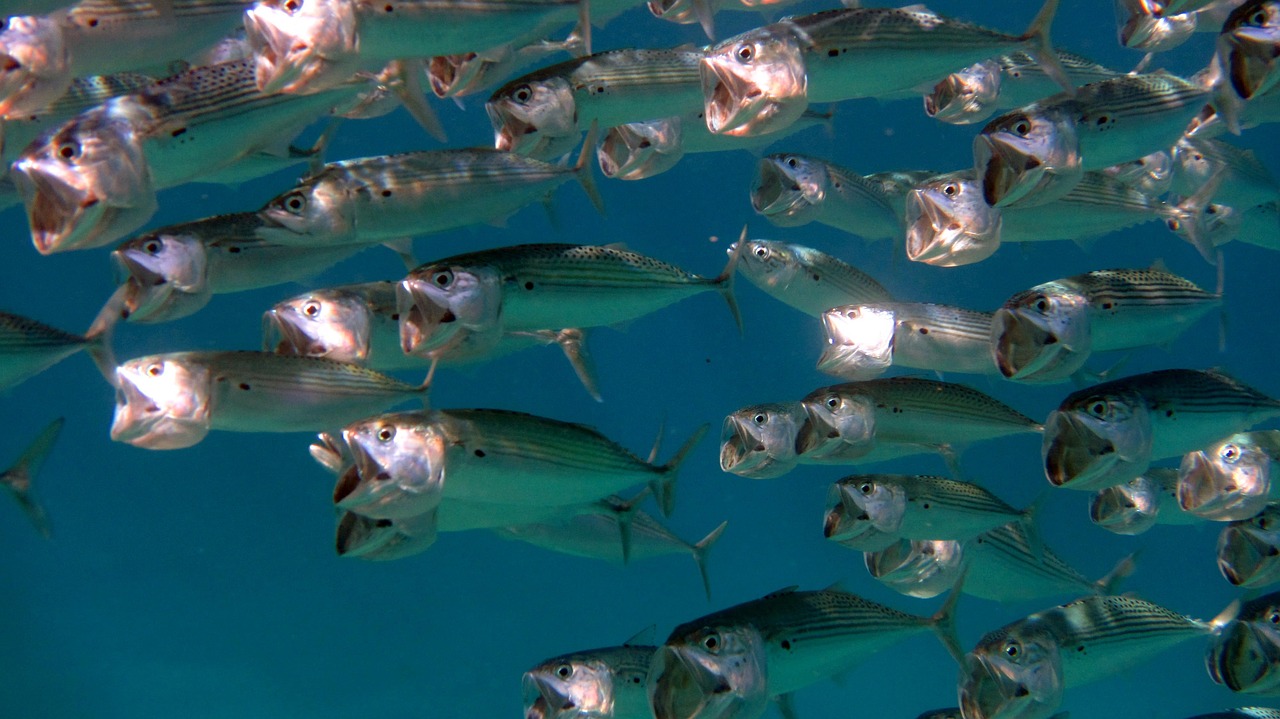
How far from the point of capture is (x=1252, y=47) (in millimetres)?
2312

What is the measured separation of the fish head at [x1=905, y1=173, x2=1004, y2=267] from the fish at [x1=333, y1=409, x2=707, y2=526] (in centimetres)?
133

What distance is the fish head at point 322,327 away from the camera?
10.1ft

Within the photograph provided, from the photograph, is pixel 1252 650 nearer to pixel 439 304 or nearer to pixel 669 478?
pixel 669 478

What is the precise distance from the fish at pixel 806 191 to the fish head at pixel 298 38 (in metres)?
1.99

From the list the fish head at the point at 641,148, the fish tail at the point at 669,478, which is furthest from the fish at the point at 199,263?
the fish tail at the point at 669,478

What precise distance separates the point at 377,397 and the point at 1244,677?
10.9ft

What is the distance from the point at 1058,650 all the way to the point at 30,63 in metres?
3.93

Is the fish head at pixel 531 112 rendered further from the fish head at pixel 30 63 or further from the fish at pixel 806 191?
the fish head at pixel 30 63

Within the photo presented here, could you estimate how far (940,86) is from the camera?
3729mm

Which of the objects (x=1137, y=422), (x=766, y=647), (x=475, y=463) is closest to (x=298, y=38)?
(x=475, y=463)

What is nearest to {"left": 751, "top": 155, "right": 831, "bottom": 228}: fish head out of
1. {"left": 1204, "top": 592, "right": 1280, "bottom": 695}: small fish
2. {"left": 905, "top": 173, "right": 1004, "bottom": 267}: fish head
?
{"left": 905, "top": 173, "right": 1004, "bottom": 267}: fish head

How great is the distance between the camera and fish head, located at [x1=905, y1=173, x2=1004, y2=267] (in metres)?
2.91

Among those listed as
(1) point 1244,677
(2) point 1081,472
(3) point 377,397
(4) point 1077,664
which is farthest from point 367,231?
(1) point 1244,677

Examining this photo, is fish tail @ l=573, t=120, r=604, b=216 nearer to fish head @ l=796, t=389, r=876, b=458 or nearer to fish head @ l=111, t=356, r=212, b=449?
fish head @ l=796, t=389, r=876, b=458
